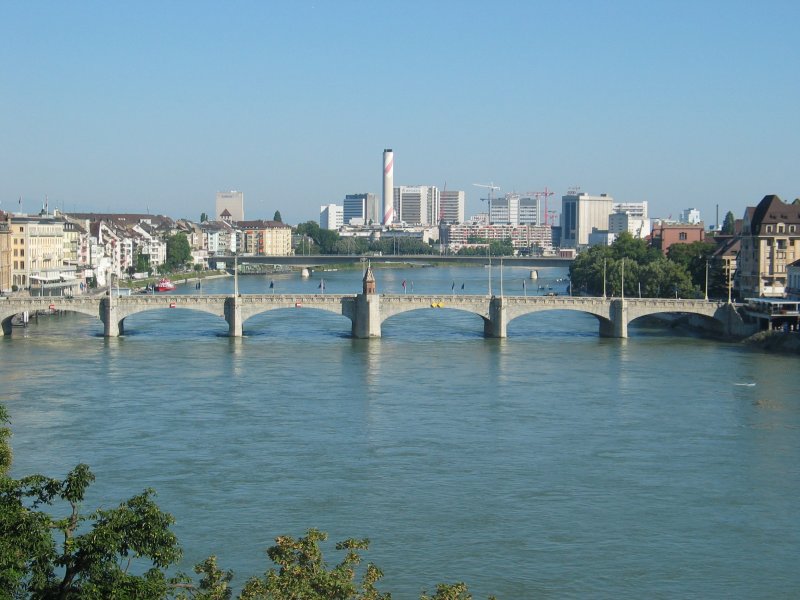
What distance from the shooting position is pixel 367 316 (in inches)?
2028

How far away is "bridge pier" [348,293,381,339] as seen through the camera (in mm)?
51438

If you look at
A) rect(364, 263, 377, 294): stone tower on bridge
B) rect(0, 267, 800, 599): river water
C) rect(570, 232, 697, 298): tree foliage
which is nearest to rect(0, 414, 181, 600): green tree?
rect(0, 267, 800, 599): river water

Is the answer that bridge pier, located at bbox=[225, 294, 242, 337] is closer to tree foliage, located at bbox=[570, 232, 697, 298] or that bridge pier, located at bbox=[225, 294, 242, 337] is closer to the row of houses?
tree foliage, located at bbox=[570, 232, 697, 298]

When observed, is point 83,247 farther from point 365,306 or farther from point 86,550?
point 86,550

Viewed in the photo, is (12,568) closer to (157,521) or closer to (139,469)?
(157,521)

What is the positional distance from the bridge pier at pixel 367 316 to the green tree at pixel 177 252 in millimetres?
59075

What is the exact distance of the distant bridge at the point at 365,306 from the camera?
51.2 m

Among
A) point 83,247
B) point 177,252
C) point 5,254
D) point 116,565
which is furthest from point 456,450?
point 177,252

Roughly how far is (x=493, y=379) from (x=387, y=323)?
20600 millimetres

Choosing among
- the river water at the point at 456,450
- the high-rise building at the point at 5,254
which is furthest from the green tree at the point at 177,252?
the river water at the point at 456,450

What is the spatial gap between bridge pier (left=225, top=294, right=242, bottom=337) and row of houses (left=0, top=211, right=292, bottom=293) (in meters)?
19.9

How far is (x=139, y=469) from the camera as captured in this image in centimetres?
2656

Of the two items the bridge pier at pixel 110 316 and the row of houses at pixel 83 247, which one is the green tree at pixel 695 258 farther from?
the row of houses at pixel 83 247

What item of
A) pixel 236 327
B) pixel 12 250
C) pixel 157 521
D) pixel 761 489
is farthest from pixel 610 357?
pixel 12 250
